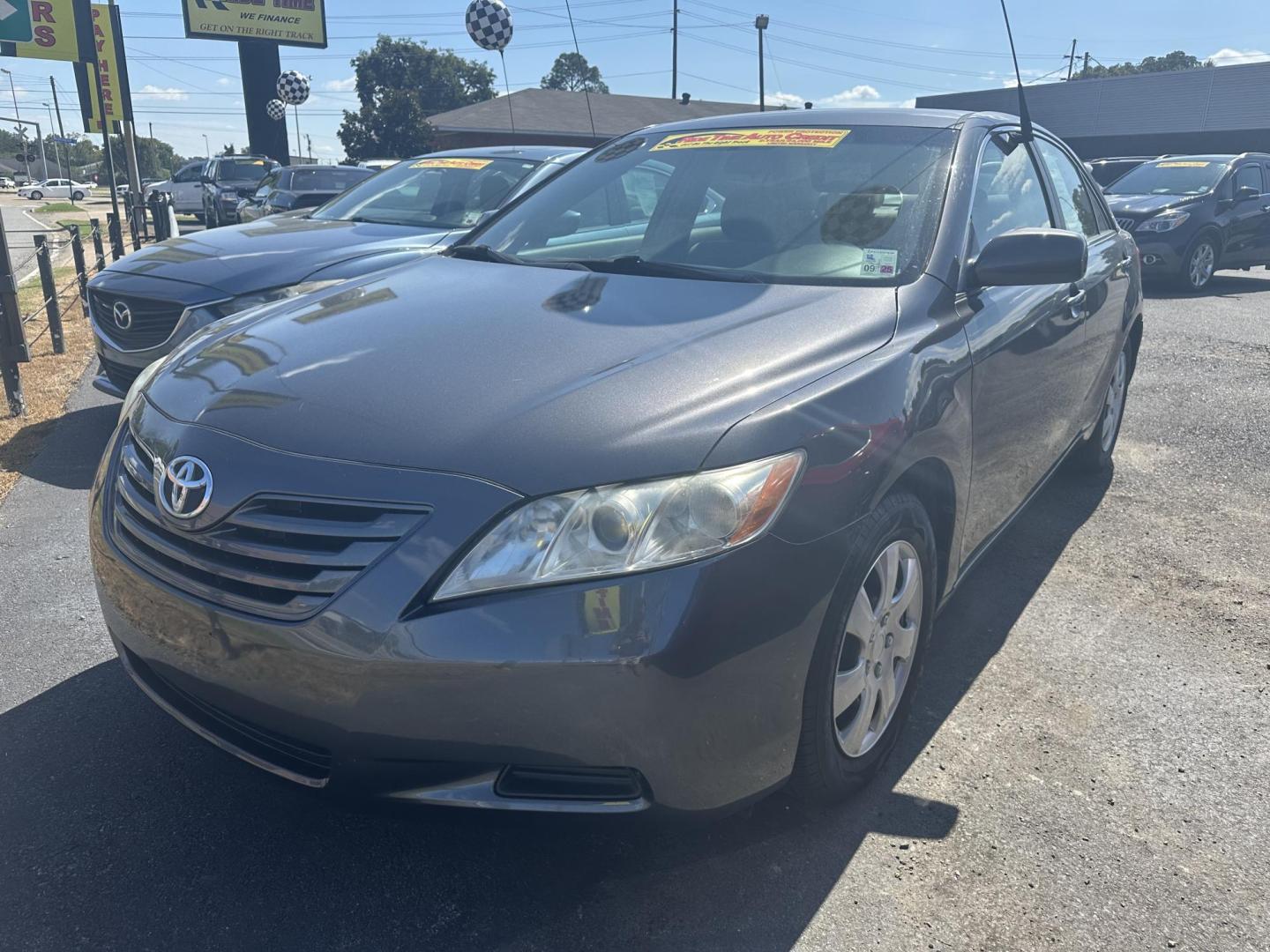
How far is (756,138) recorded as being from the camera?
345 cm

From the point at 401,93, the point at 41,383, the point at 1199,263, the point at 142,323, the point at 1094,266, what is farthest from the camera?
the point at 401,93

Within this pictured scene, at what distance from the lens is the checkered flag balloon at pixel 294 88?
108 ft

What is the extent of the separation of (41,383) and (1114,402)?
6.69m

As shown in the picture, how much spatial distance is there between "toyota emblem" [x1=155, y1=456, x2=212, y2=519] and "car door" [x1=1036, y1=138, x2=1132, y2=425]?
120 inches

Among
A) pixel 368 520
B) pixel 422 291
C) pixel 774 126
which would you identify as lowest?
pixel 368 520

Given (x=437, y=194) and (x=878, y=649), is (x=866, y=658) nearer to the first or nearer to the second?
(x=878, y=649)

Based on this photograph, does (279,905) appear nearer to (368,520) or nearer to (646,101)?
(368,520)

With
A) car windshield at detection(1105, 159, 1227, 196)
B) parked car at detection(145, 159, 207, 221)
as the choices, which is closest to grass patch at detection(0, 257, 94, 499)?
car windshield at detection(1105, 159, 1227, 196)

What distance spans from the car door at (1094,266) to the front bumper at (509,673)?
2472 millimetres

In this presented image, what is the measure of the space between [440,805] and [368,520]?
552 mm

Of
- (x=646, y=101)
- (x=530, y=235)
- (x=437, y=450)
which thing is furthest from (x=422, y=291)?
(x=646, y=101)

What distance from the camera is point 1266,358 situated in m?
8.11

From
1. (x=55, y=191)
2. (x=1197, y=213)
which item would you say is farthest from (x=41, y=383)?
(x=55, y=191)

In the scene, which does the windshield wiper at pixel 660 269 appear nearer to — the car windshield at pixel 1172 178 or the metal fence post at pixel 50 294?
the metal fence post at pixel 50 294
